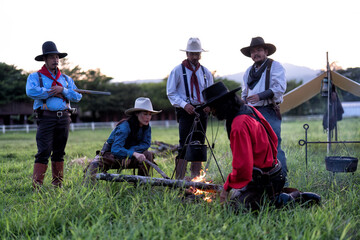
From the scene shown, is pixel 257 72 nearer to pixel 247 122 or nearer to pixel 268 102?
pixel 268 102

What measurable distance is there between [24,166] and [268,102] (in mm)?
5390

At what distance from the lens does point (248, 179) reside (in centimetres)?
314

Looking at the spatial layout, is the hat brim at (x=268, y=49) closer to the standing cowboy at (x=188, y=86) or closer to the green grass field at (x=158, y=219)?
the standing cowboy at (x=188, y=86)

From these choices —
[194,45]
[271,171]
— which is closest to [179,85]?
[194,45]

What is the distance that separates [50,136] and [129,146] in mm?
1281

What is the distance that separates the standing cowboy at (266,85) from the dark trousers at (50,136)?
2.86 meters

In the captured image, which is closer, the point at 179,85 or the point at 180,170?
the point at 180,170

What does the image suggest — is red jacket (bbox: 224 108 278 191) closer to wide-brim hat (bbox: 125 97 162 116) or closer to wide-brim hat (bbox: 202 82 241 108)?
wide-brim hat (bbox: 202 82 241 108)

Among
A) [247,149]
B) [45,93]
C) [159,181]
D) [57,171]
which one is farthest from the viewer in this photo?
[57,171]

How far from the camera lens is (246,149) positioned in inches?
121

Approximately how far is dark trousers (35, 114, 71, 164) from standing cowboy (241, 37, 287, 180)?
2.86 meters

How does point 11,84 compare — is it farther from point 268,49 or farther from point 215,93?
point 215,93

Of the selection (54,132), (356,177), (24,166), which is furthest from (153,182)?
(24,166)

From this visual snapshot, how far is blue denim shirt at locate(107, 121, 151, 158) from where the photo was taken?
434cm
